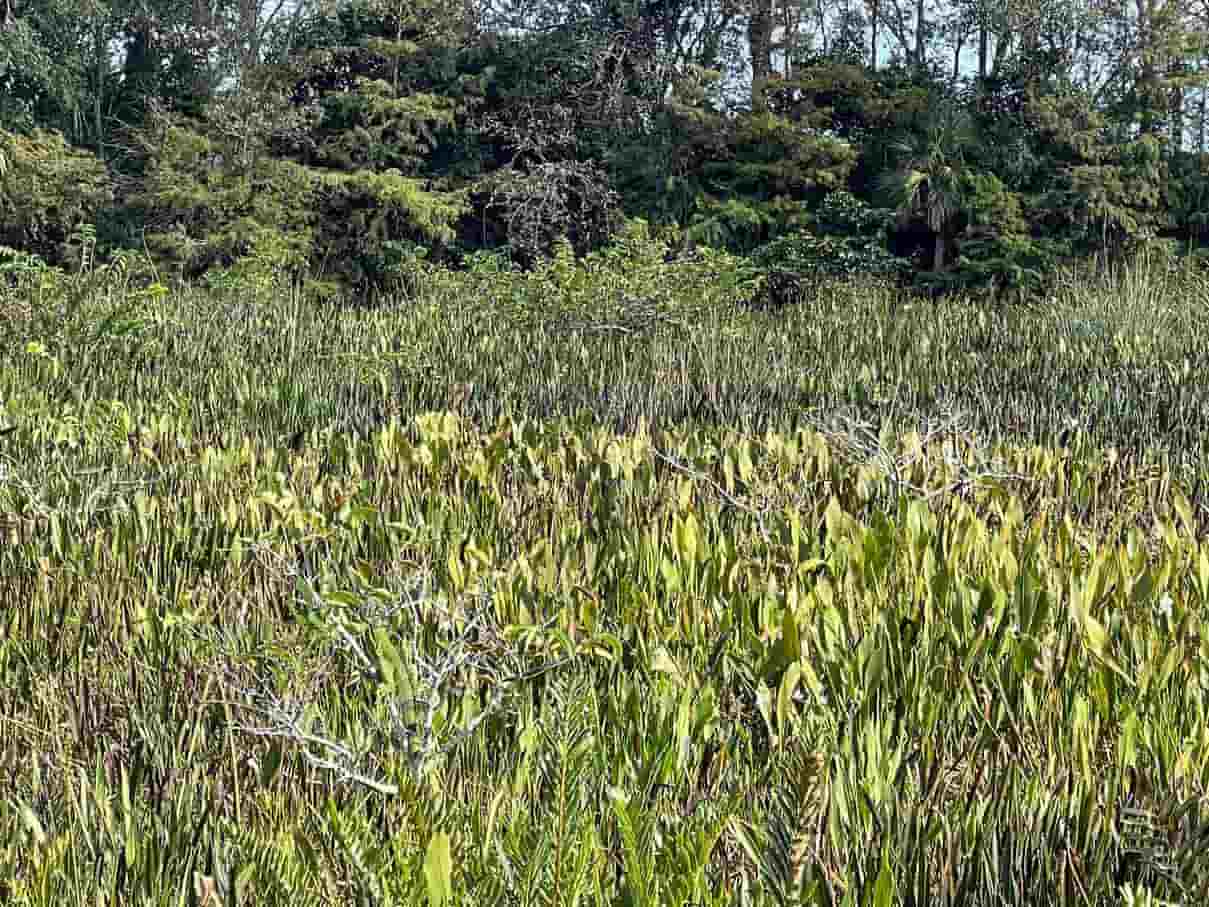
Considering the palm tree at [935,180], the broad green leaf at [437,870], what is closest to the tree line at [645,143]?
the palm tree at [935,180]

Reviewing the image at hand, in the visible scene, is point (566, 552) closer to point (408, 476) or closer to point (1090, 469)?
point (408, 476)

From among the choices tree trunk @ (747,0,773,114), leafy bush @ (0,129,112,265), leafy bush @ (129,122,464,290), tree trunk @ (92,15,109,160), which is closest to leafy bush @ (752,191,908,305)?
tree trunk @ (747,0,773,114)

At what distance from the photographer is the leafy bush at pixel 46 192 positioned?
15773 millimetres

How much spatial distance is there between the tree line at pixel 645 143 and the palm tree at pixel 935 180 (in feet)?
0.11

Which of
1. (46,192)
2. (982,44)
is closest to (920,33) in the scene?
(982,44)

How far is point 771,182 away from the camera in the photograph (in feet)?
53.4

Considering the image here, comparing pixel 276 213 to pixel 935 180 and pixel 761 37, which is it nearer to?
pixel 761 37

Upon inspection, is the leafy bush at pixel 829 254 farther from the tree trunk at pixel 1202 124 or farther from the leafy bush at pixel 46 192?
the leafy bush at pixel 46 192

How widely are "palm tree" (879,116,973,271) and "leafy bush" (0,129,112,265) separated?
33.6ft

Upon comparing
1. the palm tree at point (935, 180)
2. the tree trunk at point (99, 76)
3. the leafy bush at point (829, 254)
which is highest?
the tree trunk at point (99, 76)

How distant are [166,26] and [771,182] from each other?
10072mm

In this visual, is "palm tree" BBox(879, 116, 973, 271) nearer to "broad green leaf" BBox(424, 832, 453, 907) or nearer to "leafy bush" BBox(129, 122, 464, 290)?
"leafy bush" BBox(129, 122, 464, 290)

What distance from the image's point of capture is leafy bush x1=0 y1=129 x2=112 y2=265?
15773mm

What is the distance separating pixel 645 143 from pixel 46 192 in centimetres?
801
